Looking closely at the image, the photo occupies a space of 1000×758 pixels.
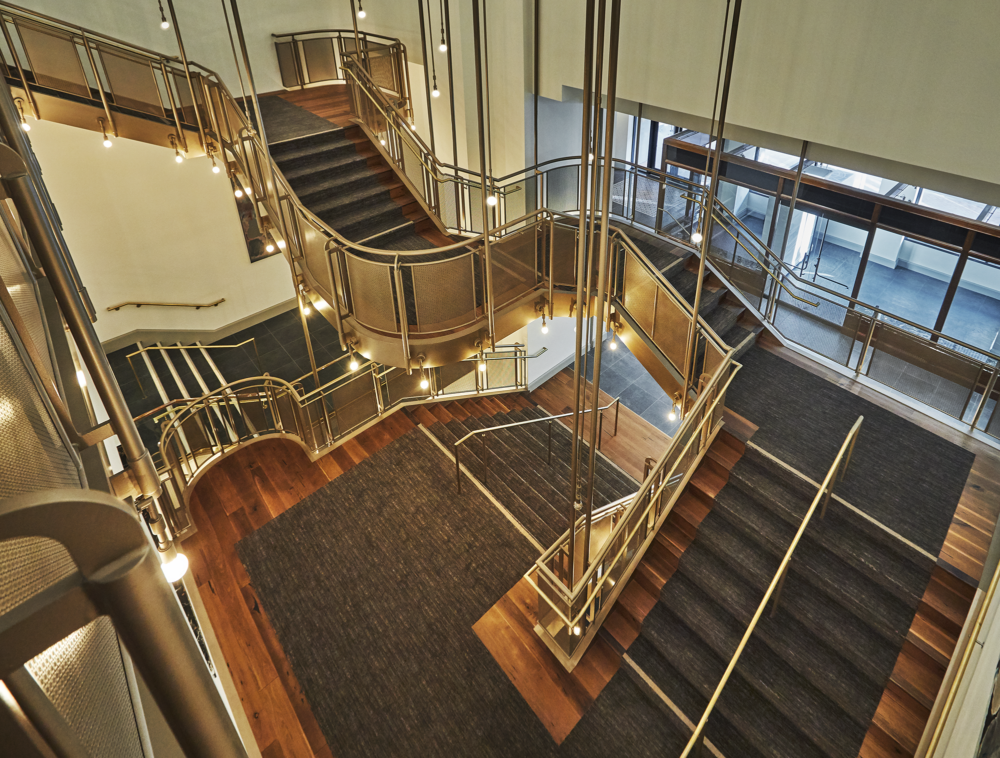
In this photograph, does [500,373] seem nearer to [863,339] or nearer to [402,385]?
[402,385]

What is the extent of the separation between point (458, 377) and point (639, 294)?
11.8 feet

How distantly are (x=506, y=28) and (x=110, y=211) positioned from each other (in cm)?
801

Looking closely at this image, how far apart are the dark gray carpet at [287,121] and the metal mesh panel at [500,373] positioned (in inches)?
191

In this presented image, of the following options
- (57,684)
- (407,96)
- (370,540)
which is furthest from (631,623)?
(407,96)

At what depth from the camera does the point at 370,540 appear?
24.7 ft

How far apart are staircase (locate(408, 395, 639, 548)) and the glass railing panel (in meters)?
2.17

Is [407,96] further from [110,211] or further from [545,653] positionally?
[545,653]

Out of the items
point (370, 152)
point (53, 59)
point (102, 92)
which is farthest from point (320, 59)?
point (53, 59)

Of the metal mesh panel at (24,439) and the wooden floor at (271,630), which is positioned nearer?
the metal mesh panel at (24,439)

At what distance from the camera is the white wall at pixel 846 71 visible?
18.2ft

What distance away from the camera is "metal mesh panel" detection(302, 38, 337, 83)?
12.5 meters

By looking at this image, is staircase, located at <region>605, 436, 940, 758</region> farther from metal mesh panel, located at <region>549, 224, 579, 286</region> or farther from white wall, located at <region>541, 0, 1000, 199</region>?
white wall, located at <region>541, 0, 1000, 199</region>

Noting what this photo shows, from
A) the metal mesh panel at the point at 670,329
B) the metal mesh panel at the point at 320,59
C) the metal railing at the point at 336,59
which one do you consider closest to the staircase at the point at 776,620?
the metal mesh panel at the point at 670,329

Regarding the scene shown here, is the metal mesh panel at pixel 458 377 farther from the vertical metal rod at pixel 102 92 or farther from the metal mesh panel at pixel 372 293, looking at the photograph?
the vertical metal rod at pixel 102 92
